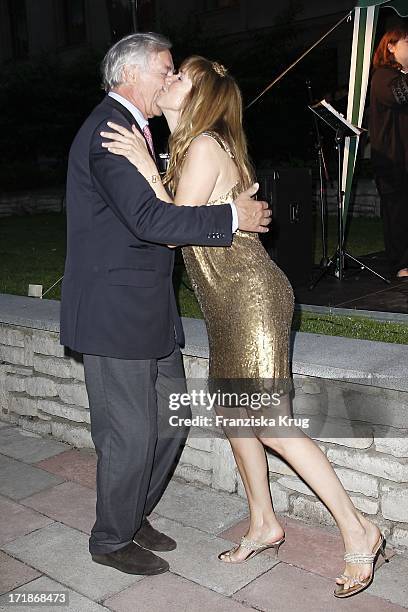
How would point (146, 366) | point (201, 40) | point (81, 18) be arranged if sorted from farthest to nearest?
point (81, 18) → point (201, 40) → point (146, 366)

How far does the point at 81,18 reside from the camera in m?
25.3

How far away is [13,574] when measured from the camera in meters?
3.06

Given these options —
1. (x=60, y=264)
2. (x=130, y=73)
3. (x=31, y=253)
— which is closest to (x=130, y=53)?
(x=130, y=73)

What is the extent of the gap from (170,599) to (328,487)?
0.76m

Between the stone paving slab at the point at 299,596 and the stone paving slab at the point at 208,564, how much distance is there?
0.06m

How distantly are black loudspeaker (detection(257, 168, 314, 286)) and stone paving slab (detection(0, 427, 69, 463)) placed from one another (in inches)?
94.5

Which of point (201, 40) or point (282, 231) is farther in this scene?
point (201, 40)

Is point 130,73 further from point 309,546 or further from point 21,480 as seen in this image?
point 21,480

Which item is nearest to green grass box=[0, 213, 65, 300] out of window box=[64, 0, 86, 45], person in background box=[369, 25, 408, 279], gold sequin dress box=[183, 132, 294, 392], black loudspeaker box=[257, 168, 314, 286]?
black loudspeaker box=[257, 168, 314, 286]

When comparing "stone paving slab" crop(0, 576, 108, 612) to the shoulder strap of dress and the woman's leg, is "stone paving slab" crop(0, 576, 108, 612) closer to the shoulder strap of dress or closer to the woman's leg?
the woman's leg

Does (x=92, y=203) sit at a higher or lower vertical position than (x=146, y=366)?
higher

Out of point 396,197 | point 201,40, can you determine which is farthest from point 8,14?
point 396,197

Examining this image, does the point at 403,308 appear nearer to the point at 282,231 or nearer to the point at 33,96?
the point at 282,231

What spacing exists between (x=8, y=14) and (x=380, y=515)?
94.4ft
